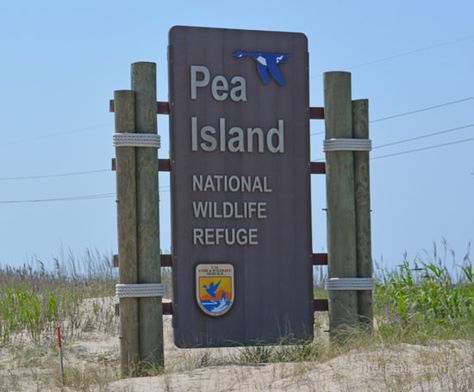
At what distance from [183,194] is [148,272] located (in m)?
0.87

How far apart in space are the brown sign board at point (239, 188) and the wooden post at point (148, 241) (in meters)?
0.21

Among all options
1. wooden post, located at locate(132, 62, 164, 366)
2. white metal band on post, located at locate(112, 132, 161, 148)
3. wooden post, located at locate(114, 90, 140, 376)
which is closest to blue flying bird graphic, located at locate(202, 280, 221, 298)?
wooden post, located at locate(132, 62, 164, 366)

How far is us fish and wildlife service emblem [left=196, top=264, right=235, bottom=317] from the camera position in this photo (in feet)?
34.5

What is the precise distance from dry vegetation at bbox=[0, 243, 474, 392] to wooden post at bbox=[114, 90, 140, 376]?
0.35 metres

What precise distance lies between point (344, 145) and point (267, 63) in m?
1.21

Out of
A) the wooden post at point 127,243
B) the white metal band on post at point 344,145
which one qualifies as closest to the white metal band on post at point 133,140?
the wooden post at point 127,243

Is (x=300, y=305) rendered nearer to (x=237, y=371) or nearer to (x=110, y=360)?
(x=237, y=371)

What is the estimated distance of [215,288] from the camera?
10.6 metres

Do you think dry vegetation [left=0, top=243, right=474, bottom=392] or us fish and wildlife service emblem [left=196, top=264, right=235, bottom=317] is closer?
dry vegetation [left=0, top=243, right=474, bottom=392]

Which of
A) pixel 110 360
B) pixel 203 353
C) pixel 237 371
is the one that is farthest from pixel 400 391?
pixel 110 360

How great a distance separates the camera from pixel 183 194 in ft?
34.6

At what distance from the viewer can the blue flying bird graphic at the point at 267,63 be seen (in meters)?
10.9

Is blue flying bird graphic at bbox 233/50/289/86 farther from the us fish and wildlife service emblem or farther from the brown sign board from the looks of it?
the us fish and wildlife service emblem

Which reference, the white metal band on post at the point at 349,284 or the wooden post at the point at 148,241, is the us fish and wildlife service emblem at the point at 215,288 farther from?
the white metal band on post at the point at 349,284
